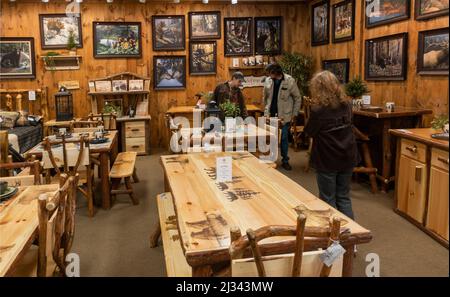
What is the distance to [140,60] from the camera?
6691 mm

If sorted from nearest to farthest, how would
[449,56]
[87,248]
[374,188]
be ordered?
[449,56], [87,248], [374,188]

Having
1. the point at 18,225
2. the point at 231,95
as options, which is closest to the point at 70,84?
the point at 231,95

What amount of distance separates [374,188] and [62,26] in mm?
5142

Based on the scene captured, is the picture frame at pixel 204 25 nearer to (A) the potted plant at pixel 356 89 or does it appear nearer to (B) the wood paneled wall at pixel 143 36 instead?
(B) the wood paneled wall at pixel 143 36

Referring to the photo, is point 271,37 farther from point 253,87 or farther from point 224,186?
point 224,186

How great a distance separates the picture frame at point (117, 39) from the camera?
256 inches

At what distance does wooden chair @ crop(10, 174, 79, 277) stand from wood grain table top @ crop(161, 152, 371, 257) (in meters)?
0.51

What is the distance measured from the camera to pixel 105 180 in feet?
13.0

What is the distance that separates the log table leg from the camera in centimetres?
388

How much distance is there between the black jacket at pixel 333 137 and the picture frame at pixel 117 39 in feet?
15.0

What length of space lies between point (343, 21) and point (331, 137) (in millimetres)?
3449

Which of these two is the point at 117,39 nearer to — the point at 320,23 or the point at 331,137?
the point at 320,23

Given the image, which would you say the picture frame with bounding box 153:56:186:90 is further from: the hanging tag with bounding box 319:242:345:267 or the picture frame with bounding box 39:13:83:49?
the hanging tag with bounding box 319:242:345:267
